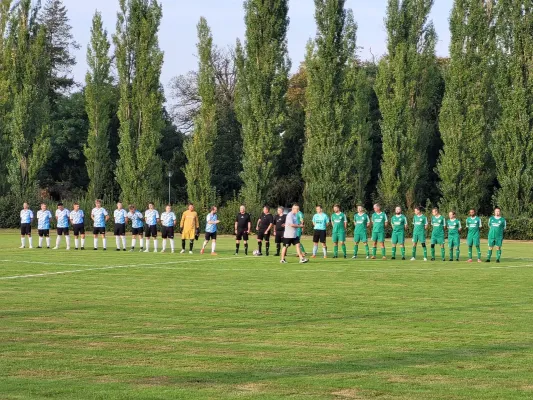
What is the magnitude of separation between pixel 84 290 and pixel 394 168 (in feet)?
136

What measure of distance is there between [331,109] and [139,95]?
13.6 metres

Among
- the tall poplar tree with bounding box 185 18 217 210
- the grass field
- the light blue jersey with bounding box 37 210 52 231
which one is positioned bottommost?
the grass field

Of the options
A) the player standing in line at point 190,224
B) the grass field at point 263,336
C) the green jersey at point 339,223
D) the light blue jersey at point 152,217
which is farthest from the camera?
the light blue jersey at point 152,217

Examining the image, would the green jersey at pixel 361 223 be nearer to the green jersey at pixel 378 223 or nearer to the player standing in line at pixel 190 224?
the green jersey at pixel 378 223

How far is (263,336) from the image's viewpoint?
1285 cm

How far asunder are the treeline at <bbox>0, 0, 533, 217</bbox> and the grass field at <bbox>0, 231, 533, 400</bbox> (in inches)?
1331

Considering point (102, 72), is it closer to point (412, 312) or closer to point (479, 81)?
point (479, 81)

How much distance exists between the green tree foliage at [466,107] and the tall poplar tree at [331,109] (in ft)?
20.2

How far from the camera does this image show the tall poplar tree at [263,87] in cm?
5944

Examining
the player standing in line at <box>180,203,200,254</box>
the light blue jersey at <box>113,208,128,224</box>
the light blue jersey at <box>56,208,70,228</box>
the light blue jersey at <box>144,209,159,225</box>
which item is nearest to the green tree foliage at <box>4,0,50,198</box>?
the light blue jersey at <box>56,208,70,228</box>

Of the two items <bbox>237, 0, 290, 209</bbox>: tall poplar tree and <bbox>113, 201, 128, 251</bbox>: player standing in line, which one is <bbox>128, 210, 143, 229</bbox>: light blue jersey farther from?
<bbox>237, 0, 290, 209</bbox>: tall poplar tree

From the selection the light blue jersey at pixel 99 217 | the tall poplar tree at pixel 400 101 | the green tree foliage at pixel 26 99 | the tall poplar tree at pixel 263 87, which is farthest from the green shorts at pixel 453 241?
the green tree foliage at pixel 26 99

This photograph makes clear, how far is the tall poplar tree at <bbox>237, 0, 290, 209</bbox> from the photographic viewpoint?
59438mm

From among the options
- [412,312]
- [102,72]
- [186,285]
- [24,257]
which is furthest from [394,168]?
[412,312]
